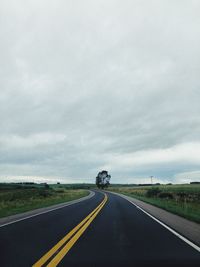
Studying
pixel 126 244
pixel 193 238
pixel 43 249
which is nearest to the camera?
pixel 43 249

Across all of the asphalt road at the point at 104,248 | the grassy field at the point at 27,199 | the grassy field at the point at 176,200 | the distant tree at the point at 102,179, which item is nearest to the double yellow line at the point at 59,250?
the asphalt road at the point at 104,248

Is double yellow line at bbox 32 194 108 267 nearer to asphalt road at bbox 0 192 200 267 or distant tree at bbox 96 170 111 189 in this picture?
asphalt road at bbox 0 192 200 267

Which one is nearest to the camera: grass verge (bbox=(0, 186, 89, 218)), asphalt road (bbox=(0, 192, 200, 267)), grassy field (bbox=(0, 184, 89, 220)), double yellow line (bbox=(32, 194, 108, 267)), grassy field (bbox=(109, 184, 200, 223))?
double yellow line (bbox=(32, 194, 108, 267))

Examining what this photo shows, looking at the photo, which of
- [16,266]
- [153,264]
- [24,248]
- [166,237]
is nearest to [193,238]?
[166,237]

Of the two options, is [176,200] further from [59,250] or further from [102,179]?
[102,179]

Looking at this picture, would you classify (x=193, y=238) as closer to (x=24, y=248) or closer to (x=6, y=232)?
(x=24, y=248)

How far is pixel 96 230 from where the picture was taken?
46.4ft

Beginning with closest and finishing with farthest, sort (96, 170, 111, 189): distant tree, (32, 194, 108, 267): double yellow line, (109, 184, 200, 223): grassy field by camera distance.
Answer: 1. (32, 194, 108, 267): double yellow line
2. (109, 184, 200, 223): grassy field
3. (96, 170, 111, 189): distant tree

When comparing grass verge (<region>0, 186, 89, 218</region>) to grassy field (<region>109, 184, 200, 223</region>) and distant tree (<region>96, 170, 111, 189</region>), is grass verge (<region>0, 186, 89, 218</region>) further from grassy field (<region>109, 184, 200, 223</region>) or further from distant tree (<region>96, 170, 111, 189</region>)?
distant tree (<region>96, 170, 111, 189</region>)

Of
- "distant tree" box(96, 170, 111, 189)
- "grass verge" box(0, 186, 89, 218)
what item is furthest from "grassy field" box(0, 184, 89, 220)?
"distant tree" box(96, 170, 111, 189)

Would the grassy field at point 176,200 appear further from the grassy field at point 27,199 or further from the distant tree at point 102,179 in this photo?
the distant tree at point 102,179

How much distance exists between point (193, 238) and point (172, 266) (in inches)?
180

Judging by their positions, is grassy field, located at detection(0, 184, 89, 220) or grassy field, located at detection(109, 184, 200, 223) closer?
grassy field, located at detection(109, 184, 200, 223)

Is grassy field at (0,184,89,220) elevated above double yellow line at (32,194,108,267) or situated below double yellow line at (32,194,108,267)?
above
